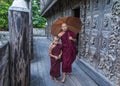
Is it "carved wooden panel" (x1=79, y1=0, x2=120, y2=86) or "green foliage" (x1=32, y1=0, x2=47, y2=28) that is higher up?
"green foliage" (x1=32, y1=0, x2=47, y2=28)

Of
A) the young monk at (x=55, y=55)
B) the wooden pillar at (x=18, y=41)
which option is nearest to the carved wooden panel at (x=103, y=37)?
the young monk at (x=55, y=55)

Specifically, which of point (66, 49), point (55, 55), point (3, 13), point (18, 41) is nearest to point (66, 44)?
point (66, 49)

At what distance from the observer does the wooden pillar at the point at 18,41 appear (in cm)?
297

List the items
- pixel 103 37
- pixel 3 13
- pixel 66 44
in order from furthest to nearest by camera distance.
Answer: pixel 3 13 → pixel 66 44 → pixel 103 37

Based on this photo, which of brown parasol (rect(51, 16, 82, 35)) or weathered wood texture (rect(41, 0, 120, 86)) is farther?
brown parasol (rect(51, 16, 82, 35))

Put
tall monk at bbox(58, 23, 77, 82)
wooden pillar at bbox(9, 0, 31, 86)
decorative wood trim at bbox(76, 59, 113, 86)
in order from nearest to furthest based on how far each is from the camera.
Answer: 1. wooden pillar at bbox(9, 0, 31, 86)
2. decorative wood trim at bbox(76, 59, 113, 86)
3. tall monk at bbox(58, 23, 77, 82)

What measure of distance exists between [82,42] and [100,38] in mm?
1541

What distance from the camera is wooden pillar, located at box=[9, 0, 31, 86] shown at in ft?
9.74

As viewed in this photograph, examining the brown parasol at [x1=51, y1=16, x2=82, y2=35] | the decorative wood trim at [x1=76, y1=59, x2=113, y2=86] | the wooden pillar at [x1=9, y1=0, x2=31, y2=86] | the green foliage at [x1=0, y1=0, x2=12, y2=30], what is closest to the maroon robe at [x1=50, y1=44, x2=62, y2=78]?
the brown parasol at [x1=51, y1=16, x2=82, y2=35]

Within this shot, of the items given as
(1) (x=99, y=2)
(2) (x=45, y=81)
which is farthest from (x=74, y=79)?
(1) (x=99, y=2)

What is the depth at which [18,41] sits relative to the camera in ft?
9.93

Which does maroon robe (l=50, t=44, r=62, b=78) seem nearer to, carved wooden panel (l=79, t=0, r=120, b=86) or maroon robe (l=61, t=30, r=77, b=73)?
maroon robe (l=61, t=30, r=77, b=73)

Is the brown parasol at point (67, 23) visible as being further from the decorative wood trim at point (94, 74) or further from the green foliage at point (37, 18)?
the green foliage at point (37, 18)

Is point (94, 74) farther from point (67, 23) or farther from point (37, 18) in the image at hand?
point (37, 18)
